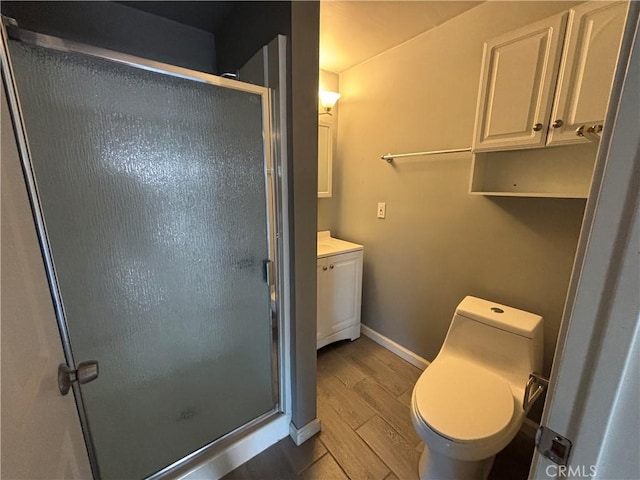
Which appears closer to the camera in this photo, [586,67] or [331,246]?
[586,67]

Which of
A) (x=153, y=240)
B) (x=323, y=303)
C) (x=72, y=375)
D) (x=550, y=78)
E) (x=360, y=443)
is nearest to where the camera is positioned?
(x=72, y=375)

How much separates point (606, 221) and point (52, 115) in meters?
1.27

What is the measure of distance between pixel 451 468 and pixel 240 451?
0.98m

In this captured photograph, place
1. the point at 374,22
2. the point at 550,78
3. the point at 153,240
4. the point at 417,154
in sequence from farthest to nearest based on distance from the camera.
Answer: the point at 417,154 → the point at 374,22 → the point at 550,78 → the point at 153,240

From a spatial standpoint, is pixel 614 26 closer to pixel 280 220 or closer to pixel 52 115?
pixel 280 220

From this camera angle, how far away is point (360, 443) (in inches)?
57.8

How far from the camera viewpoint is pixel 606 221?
14.2 inches

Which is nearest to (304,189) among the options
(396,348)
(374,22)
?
(374,22)

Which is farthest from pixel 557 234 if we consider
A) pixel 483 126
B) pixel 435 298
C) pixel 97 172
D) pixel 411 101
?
pixel 97 172

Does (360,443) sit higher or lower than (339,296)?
lower

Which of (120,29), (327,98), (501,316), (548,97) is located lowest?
(501,316)

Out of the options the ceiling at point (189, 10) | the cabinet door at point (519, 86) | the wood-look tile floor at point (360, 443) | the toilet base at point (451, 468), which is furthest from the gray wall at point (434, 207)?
the ceiling at point (189, 10)

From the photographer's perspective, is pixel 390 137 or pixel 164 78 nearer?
pixel 164 78

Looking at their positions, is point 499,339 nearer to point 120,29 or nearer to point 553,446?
point 553,446
